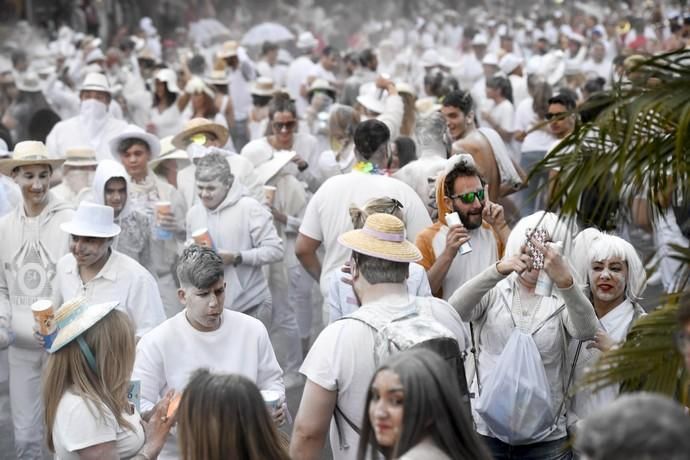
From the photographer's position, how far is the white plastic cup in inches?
252

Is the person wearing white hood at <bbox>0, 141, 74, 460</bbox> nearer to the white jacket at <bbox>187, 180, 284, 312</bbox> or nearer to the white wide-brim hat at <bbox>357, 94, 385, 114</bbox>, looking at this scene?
the white jacket at <bbox>187, 180, 284, 312</bbox>

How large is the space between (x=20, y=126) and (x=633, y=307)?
12.4m

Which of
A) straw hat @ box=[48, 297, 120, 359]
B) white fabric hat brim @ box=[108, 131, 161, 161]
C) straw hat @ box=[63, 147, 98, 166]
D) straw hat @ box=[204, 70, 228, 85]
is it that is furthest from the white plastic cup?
straw hat @ box=[204, 70, 228, 85]

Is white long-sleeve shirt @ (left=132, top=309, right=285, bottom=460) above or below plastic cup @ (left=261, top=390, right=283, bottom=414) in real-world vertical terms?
above

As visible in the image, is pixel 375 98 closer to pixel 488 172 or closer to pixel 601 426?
pixel 488 172

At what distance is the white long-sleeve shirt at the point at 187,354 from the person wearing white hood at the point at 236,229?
246 centimetres

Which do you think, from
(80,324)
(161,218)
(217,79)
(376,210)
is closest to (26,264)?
(161,218)

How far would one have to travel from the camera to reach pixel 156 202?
9211mm

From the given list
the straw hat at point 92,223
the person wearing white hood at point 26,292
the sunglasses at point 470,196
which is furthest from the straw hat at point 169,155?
the sunglasses at point 470,196

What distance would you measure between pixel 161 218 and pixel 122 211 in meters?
0.36

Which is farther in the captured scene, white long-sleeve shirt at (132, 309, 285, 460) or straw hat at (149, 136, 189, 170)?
straw hat at (149, 136, 189, 170)

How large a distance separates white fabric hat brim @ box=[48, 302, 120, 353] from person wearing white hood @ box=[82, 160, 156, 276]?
3.09 meters

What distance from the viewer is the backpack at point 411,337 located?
4.60 meters

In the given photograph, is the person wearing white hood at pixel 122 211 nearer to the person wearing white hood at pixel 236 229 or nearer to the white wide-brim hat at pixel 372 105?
the person wearing white hood at pixel 236 229
